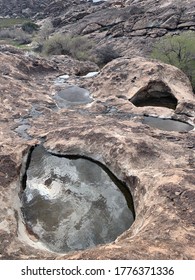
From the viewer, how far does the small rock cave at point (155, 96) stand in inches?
916

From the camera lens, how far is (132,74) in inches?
963

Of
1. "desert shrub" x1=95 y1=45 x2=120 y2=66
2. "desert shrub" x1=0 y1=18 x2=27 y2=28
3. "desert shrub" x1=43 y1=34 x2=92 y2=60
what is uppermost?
"desert shrub" x1=43 y1=34 x2=92 y2=60

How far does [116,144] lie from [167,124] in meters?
4.86

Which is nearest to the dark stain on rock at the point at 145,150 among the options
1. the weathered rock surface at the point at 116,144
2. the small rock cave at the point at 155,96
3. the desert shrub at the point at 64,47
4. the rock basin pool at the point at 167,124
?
the weathered rock surface at the point at 116,144

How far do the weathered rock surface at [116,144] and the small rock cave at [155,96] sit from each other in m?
0.15

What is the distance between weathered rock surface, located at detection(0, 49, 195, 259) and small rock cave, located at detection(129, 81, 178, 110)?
6.0 inches

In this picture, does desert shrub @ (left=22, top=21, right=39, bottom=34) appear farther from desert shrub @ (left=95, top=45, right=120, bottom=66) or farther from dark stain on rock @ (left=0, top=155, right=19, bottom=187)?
dark stain on rock @ (left=0, top=155, right=19, bottom=187)

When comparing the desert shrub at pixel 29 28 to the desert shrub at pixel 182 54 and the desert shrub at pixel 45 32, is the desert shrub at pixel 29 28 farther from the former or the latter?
the desert shrub at pixel 182 54

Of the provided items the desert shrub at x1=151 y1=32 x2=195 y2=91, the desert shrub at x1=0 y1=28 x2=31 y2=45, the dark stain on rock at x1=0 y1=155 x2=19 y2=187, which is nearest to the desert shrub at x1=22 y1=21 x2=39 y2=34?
the desert shrub at x1=0 y1=28 x2=31 y2=45

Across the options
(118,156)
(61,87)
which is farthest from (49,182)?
(61,87)

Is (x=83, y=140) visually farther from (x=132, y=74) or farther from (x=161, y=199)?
(x=132, y=74)

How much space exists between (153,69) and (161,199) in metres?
14.6

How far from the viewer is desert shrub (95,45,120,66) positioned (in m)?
42.6

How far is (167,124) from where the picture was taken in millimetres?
19312
